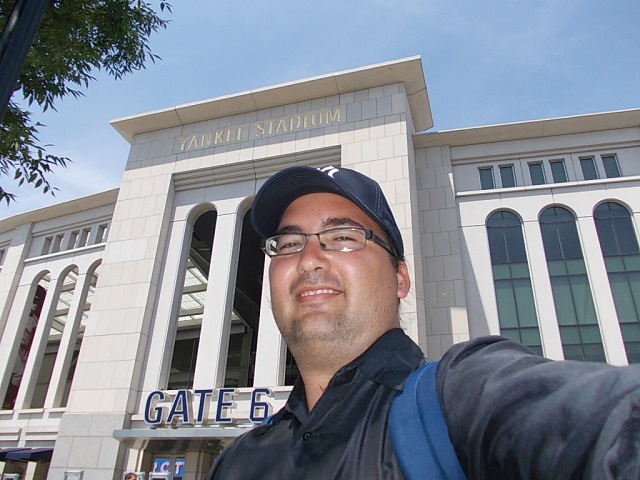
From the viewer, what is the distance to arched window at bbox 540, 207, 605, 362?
37.2 ft

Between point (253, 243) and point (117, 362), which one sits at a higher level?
point (253, 243)

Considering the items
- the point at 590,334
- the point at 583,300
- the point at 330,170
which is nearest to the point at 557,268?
the point at 583,300

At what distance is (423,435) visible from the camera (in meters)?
0.81

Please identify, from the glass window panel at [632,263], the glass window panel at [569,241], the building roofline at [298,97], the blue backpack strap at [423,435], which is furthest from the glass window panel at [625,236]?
the blue backpack strap at [423,435]

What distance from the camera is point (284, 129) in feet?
44.4

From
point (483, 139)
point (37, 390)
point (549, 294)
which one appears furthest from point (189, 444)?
point (37, 390)

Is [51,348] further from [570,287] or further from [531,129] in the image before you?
[531,129]

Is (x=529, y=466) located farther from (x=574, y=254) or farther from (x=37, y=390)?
(x=37, y=390)

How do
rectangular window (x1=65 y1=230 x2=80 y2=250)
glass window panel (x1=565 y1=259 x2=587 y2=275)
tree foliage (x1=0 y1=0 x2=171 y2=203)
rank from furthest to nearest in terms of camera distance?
rectangular window (x1=65 y1=230 x2=80 y2=250) < glass window panel (x1=565 y1=259 x2=587 y2=275) < tree foliage (x1=0 y1=0 x2=171 y2=203)

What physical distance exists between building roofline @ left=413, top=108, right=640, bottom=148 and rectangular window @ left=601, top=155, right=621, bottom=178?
0.93m

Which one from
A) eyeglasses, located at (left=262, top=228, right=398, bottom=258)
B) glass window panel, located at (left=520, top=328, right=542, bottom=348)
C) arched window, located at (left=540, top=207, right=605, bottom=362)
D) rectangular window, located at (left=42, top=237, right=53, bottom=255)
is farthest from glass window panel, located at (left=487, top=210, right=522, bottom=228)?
rectangular window, located at (left=42, top=237, right=53, bottom=255)

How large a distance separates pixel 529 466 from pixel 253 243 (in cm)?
1700

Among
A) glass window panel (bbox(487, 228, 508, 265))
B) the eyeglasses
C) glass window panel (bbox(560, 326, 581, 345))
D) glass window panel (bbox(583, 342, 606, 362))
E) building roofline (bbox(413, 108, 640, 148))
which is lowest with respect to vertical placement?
the eyeglasses

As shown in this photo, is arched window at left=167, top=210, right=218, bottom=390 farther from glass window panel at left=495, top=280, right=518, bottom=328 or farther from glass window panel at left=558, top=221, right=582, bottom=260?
glass window panel at left=558, top=221, right=582, bottom=260
